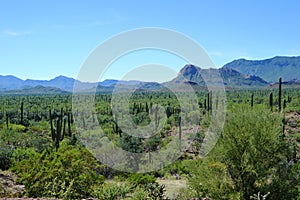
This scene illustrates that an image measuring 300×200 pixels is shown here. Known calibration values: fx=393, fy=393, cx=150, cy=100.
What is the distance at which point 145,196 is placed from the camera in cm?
1236

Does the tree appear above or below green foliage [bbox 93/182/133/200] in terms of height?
above

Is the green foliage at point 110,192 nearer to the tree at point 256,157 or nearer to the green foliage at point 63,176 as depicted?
the green foliage at point 63,176

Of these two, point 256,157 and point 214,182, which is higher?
point 256,157

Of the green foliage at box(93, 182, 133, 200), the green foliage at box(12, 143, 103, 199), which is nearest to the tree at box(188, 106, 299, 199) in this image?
the green foliage at box(93, 182, 133, 200)

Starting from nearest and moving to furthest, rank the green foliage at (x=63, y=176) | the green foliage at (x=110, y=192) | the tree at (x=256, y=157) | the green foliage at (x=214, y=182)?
the green foliage at (x=110, y=192)
the green foliage at (x=63, y=176)
the tree at (x=256, y=157)
the green foliage at (x=214, y=182)

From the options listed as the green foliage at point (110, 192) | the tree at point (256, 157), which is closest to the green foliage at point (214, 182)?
the tree at point (256, 157)

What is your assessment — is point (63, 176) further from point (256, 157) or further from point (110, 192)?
point (256, 157)

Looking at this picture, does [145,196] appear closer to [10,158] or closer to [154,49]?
[154,49]

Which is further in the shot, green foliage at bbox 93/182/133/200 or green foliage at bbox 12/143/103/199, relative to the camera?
green foliage at bbox 12/143/103/199

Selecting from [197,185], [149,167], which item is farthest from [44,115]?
[197,185]

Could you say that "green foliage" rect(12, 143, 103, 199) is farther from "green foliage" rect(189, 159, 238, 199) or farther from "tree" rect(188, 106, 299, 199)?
"tree" rect(188, 106, 299, 199)

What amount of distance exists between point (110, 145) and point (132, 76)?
1172cm

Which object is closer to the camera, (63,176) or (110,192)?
(110,192)

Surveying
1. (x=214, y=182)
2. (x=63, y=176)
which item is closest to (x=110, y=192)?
(x=63, y=176)
